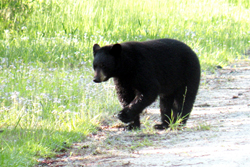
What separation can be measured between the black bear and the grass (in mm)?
559

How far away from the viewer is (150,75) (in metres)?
4.94

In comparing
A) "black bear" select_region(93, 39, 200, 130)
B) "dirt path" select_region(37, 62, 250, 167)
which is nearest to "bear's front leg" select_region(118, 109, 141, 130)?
"black bear" select_region(93, 39, 200, 130)

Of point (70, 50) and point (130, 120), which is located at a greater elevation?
point (70, 50)

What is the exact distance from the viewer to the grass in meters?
4.43

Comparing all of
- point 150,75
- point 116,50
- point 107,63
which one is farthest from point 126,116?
point 116,50

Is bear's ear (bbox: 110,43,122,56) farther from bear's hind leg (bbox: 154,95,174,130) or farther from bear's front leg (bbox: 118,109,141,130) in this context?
bear's hind leg (bbox: 154,95,174,130)

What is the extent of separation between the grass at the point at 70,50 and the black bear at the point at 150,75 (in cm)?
56

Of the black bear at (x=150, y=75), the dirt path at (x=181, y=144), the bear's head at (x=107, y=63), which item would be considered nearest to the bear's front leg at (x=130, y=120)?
the black bear at (x=150, y=75)

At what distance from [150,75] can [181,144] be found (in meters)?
1.22

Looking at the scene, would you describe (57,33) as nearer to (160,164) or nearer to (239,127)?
(239,127)

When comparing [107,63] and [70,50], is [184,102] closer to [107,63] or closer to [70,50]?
[107,63]

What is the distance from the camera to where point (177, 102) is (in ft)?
17.8

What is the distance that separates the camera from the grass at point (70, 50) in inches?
175

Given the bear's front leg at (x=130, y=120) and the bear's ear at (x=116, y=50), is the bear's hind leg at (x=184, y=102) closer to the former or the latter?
the bear's front leg at (x=130, y=120)
